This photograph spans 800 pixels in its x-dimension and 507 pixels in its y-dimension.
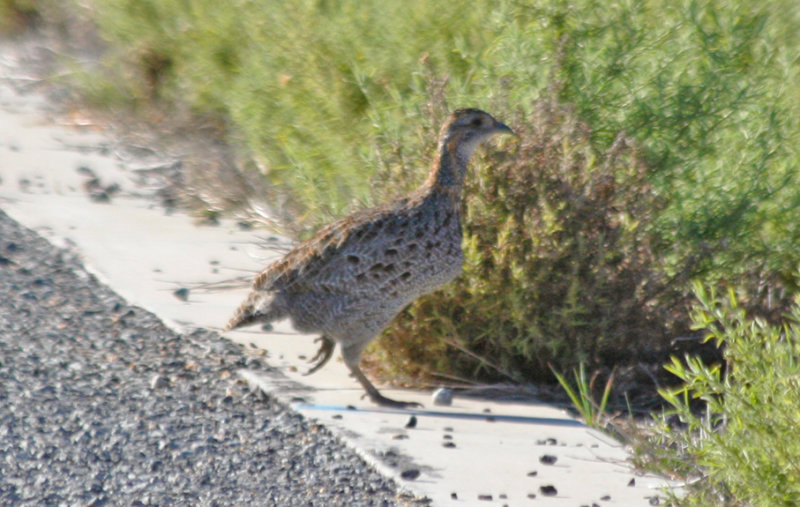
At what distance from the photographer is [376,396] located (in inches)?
222

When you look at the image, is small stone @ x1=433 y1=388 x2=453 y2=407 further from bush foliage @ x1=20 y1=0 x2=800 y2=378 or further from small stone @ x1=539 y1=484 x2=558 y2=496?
small stone @ x1=539 y1=484 x2=558 y2=496

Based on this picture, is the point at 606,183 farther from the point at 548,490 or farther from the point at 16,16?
the point at 16,16

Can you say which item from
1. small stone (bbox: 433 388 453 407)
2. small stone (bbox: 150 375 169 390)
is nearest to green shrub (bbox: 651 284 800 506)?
small stone (bbox: 433 388 453 407)

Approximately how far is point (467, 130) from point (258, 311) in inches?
47.2

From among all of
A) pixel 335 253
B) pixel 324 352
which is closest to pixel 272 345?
pixel 324 352

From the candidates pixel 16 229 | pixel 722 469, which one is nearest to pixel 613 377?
pixel 722 469

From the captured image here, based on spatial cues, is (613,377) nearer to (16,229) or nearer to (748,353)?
(748,353)

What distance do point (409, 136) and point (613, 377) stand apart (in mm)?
1549

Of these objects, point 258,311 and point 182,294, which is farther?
point 182,294

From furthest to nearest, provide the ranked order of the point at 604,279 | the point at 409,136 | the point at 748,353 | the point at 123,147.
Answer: the point at 123,147
the point at 409,136
the point at 604,279
the point at 748,353

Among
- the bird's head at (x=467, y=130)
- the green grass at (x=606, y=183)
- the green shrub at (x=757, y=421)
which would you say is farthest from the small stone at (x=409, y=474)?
the bird's head at (x=467, y=130)

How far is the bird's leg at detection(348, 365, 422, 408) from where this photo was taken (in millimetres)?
5637

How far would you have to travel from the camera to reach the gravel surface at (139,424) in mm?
4652

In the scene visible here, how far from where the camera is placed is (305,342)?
6566mm
